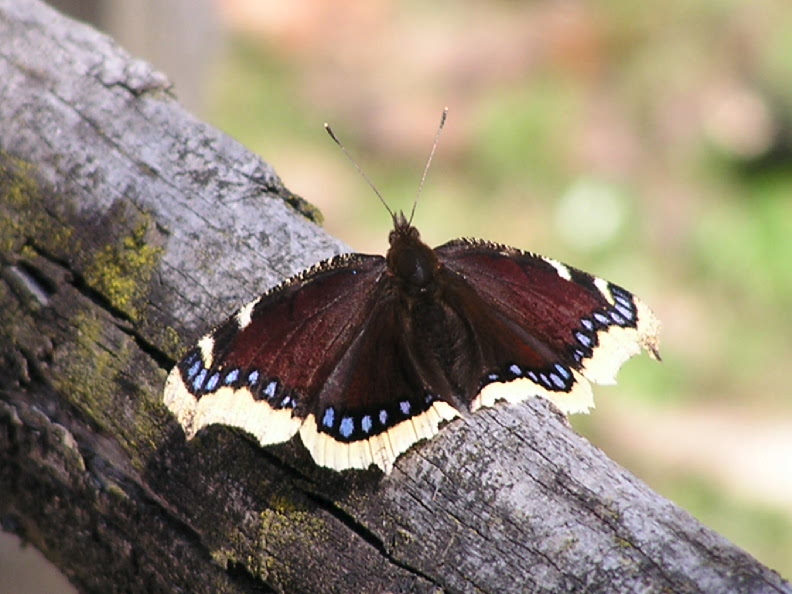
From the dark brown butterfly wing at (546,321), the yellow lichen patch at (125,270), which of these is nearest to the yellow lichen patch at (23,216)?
the yellow lichen patch at (125,270)

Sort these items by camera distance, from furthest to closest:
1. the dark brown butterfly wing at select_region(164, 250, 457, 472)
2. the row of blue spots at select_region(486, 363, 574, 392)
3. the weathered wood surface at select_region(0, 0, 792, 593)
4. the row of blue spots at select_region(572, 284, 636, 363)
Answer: the row of blue spots at select_region(572, 284, 636, 363)
the row of blue spots at select_region(486, 363, 574, 392)
the dark brown butterfly wing at select_region(164, 250, 457, 472)
the weathered wood surface at select_region(0, 0, 792, 593)

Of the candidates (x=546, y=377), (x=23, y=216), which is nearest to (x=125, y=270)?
(x=23, y=216)

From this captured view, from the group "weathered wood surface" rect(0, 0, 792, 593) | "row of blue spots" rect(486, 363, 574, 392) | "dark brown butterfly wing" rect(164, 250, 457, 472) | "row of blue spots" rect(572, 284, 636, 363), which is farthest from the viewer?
"row of blue spots" rect(572, 284, 636, 363)

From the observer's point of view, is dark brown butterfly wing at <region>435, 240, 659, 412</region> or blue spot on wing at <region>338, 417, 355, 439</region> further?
dark brown butterfly wing at <region>435, 240, 659, 412</region>

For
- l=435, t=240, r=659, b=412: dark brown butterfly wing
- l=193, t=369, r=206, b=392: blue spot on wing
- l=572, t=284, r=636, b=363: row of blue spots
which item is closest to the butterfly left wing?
l=193, t=369, r=206, b=392: blue spot on wing

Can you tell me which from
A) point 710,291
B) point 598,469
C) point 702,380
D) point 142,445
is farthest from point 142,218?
point 710,291

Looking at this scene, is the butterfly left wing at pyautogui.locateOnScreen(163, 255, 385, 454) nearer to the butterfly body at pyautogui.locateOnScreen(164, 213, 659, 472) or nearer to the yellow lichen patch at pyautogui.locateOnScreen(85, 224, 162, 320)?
the butterfly body at pyautogui.locateOnScreen(164, 213, 659, 472)

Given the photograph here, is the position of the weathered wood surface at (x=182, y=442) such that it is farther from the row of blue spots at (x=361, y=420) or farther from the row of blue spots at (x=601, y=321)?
the row of blue spots at (x=601, y=321)

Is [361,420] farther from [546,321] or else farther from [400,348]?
[546,321]
